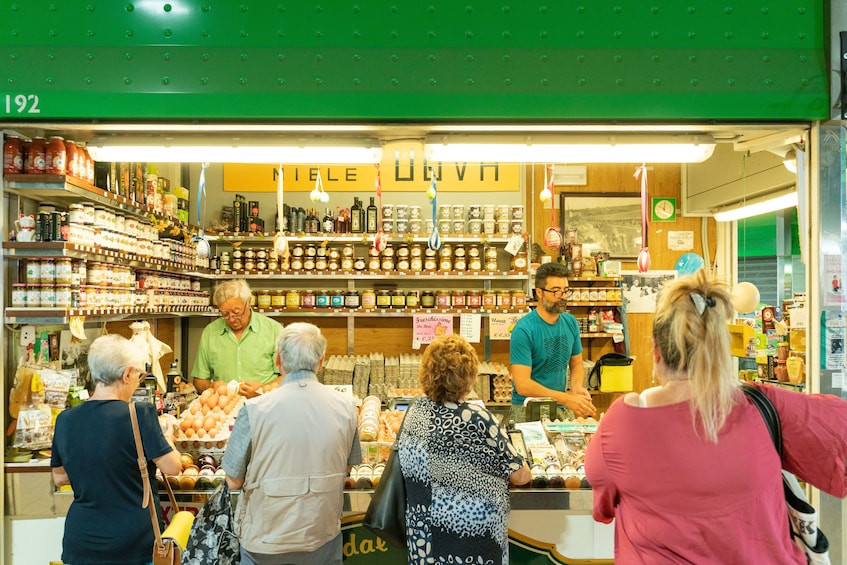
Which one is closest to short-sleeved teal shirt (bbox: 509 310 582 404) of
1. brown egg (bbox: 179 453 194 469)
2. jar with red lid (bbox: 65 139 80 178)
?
brown egg (bbox: 179 453 194 469)

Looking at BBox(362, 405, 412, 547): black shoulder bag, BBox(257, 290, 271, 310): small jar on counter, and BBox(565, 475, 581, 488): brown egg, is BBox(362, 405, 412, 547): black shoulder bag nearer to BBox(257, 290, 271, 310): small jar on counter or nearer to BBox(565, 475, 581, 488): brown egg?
BBox(565, 475, 581, 488): brown egg

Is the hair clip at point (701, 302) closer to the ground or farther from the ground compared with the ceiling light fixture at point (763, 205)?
closer to the ground

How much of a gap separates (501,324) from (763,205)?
2724 mm

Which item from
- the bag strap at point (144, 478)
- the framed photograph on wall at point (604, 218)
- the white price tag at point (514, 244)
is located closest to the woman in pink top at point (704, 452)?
the bag strap at point (144, 478)

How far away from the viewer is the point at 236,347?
4930mm

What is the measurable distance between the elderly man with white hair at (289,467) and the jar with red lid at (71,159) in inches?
69.5

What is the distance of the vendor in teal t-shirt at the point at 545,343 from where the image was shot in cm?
445

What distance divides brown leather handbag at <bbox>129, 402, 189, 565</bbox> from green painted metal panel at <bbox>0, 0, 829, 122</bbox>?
139 cm

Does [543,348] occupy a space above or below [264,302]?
below

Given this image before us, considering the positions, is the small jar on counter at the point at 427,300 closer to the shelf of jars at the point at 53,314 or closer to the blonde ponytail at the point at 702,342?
the shelf of jars at the point at 53,314

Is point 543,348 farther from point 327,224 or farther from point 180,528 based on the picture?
point 327,224

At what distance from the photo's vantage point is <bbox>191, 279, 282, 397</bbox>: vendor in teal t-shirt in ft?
16.0

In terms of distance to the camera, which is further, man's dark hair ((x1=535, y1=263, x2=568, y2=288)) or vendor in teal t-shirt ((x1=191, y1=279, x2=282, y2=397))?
vendor in teal t-shirt ((x1=191, y1=279, x2=282, y2=397))

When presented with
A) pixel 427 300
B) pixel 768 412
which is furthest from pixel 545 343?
pixel 768 412
